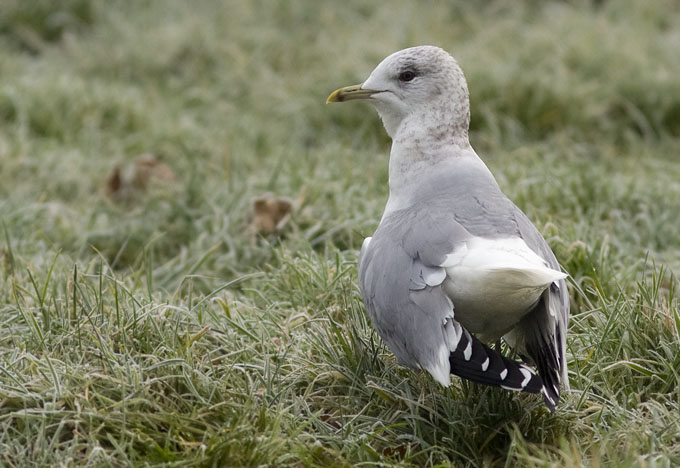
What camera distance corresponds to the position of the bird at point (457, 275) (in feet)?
7.77

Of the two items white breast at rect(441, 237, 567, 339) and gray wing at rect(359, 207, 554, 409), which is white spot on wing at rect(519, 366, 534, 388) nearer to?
gray wing at rect(359, 207, 554, 409)

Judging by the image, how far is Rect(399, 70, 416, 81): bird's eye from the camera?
3.17 metres

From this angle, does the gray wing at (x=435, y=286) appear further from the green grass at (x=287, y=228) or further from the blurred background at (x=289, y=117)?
the blurred background at (x=289, y=117)

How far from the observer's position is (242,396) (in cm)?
272

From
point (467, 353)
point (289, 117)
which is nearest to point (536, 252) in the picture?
point (467, 353)

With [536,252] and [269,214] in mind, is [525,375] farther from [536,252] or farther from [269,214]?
[269,214]

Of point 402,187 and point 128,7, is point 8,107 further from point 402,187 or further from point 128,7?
point 402,187

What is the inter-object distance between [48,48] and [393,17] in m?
2.80

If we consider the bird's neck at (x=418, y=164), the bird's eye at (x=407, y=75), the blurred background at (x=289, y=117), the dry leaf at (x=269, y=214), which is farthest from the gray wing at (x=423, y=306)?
the dry leaf at (x=269, y=214)

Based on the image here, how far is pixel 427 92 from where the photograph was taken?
314cm

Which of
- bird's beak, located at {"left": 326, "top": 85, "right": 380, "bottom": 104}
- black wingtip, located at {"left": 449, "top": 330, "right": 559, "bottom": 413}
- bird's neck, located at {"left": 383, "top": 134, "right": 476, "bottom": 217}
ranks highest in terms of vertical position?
bird's beak, located at {"left": 326, "top": 85, "right": 380, "bottom": 104}

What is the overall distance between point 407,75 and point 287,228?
1.27 meters

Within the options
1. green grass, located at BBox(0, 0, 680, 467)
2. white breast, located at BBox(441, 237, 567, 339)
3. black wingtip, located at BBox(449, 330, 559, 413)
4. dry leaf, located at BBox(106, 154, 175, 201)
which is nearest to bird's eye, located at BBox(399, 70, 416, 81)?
green grass, located at BBox(0, 0, 680, 467)

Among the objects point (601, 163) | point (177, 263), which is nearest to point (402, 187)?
point (177, 263)
